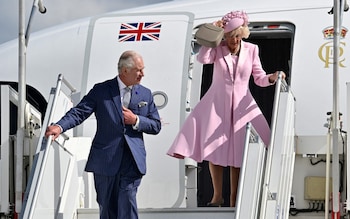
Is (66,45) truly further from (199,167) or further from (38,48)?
(199,167)

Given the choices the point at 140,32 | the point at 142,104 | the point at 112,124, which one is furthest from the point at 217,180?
the point at 140,32

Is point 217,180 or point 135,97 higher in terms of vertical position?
point 135,97

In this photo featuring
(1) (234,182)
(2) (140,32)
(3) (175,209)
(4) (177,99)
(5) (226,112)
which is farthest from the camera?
(2) (140,32)

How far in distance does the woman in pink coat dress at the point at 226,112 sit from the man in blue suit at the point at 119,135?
2.33 feet

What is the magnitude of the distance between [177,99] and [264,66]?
168cm

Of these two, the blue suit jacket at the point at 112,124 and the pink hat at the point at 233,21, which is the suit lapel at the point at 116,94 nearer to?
the blue suit jacket at the point at 112,124

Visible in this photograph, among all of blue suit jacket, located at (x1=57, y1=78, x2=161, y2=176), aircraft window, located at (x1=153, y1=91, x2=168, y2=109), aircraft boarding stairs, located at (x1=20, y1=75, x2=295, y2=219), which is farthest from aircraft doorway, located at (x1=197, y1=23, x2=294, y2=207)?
blue suit jacket, located at (x1=57, y1=78, x2=161, y2=176)

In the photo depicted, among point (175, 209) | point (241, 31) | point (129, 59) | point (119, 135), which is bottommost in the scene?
point (175, 209)

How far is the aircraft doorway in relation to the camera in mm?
10422

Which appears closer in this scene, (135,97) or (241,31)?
(135,97)

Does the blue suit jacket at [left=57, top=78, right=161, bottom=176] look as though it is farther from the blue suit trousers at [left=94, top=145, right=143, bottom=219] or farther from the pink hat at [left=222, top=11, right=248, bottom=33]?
the pink hat at [left=222, top=11, right=248, bottom=33]

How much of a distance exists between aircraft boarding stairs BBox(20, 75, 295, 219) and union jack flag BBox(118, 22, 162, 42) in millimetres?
1486

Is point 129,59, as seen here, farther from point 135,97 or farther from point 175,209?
point 175,209

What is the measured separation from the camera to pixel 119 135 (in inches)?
308
